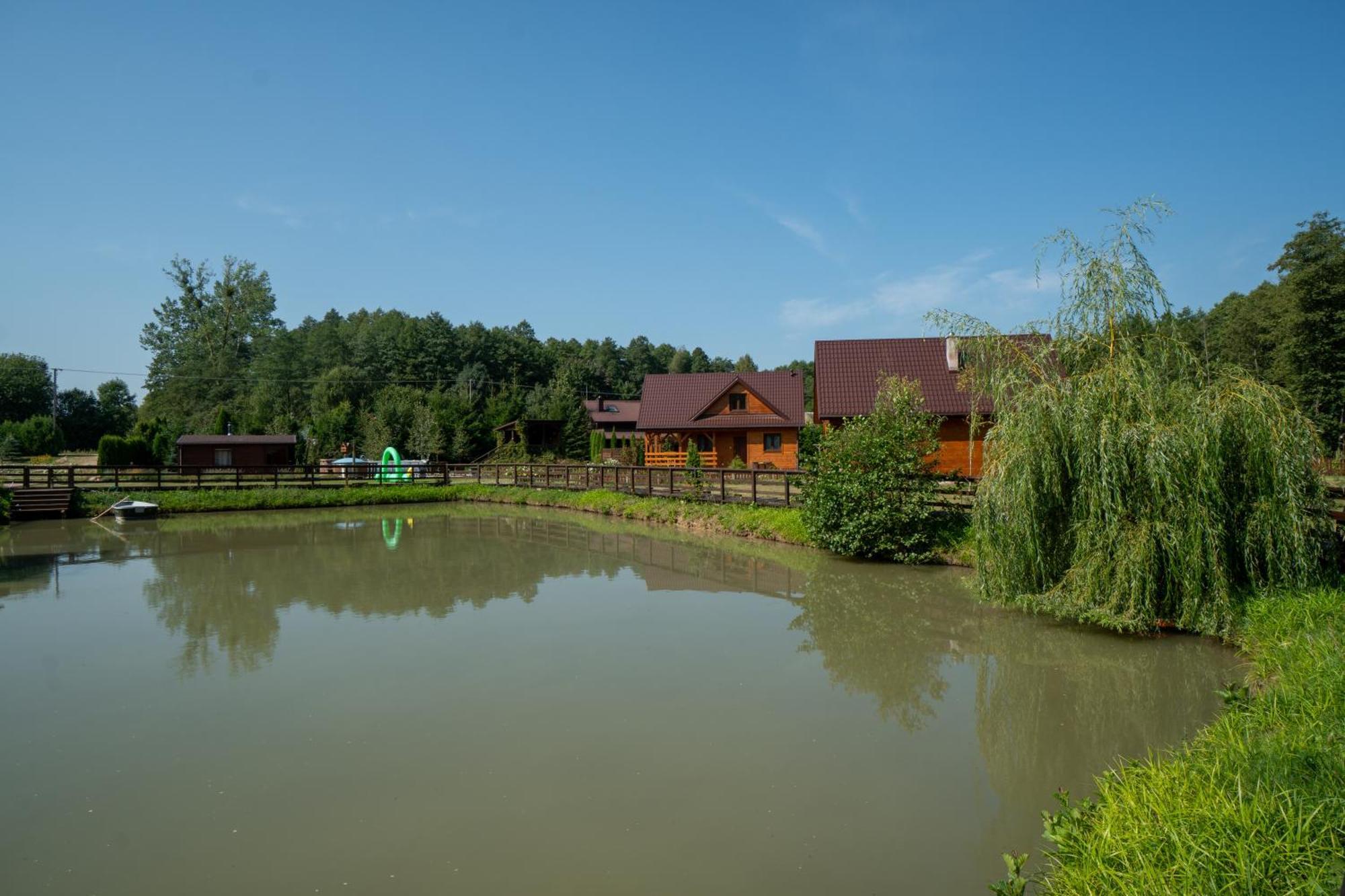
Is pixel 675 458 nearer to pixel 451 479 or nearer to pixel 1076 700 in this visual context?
pixel 451 479

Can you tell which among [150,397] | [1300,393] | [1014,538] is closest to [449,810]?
[1014,538]

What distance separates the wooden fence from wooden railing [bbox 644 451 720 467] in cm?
566

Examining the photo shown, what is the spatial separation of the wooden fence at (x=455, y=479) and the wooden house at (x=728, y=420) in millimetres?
6109

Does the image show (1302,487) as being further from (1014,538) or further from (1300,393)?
(1300,393)

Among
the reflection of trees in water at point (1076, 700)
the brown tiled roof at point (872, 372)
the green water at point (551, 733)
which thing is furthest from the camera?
the brown tiled roof at point (872, 372)

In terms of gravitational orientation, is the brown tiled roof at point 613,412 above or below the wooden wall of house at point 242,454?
above

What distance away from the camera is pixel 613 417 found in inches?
2146

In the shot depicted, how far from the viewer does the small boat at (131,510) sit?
22.2 metres

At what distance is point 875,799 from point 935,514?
32.5 feet

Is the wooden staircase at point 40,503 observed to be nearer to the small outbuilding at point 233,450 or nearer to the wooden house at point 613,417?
Result: the small outbuilding at point 233,450

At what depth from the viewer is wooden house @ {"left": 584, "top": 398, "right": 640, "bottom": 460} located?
47531mm

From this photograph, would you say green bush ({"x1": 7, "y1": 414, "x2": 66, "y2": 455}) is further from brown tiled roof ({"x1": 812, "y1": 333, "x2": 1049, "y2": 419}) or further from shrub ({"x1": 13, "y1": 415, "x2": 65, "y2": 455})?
brown tiled roof ({"x1": 812, "y1": 333, "x2": 1049, "y2": 419})

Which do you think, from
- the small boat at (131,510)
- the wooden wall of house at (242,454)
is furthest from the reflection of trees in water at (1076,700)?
the wooden wall of house at (242,454)

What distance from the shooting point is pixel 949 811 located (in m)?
5.03
